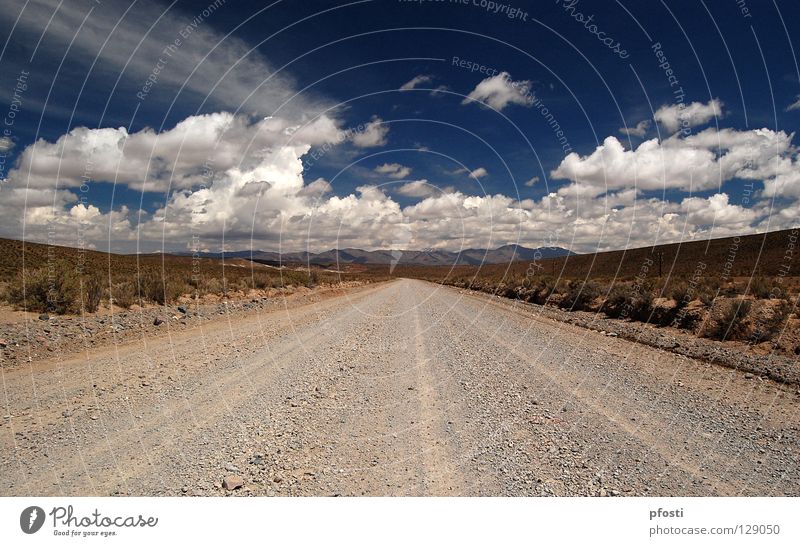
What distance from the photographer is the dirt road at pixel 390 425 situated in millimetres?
3873

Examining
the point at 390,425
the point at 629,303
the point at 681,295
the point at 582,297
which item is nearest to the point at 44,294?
the point at 390,425

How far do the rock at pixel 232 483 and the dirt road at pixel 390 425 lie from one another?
0.15ft

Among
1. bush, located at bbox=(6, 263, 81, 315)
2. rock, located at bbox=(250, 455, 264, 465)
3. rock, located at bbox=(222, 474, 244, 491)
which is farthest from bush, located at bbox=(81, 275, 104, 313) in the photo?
rock, located at bbox=(222, 474, 244, 491)

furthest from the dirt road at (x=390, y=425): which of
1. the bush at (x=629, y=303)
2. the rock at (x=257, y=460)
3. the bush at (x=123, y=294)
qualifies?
the bush at (x=629, y=303)

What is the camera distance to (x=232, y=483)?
368 cm

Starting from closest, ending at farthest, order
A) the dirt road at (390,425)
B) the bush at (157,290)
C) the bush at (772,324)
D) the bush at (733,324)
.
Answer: the dirt road at (390,425), the bush at (772,324), the bush at (733,324), the bush at (157,290)

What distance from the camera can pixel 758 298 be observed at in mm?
17391

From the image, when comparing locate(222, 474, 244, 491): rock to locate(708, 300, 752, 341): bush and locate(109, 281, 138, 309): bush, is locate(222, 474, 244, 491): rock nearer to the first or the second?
locate(708, 300, 752, 341): bush

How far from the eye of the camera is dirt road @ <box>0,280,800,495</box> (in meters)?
3.87

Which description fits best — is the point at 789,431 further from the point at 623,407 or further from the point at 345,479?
the point at 345,479

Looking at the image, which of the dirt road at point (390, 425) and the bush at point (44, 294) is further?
the bush at point (44, 294)

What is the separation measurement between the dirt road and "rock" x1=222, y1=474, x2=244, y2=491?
5 centimetres

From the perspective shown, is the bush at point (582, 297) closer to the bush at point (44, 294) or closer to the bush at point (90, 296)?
the bush at point (90, 296)
